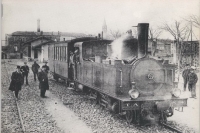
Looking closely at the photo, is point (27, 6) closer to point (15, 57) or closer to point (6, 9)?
point (6, 9)

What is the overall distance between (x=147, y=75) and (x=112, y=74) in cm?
80

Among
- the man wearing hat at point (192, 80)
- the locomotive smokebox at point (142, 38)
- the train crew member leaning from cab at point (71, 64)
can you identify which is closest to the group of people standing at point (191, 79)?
the man wearing hat at point (192, 80)

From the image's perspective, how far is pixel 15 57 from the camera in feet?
28.4

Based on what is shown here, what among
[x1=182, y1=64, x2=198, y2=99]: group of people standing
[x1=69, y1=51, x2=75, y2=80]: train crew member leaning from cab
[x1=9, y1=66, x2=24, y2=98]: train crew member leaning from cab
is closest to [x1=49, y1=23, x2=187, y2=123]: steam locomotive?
[x1=182, y1=64, x2=198, y2=99]: group of people standing

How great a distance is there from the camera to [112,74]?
6020 millimetres

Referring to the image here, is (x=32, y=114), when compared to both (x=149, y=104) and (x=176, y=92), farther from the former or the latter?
(x=176, y=92)

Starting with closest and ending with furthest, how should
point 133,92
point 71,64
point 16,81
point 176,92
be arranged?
point 133,92
point 176,92
point 16,81
point 71,64

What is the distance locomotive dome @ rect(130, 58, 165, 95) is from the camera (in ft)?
19.0

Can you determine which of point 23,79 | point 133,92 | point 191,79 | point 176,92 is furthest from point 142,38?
point 23,79

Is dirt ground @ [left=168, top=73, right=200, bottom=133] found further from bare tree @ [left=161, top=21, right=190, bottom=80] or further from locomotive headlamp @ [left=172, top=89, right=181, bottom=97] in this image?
bare tree @ [left=161, top=21, right=190, bottom=80]

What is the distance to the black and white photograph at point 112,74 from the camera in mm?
5758

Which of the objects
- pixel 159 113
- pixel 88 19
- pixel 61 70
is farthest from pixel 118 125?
pixel 61 70

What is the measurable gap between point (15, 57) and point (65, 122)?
364cm

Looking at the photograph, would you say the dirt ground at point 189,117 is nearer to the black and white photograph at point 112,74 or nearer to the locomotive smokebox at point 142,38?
the black and white photograph at point 112,74
